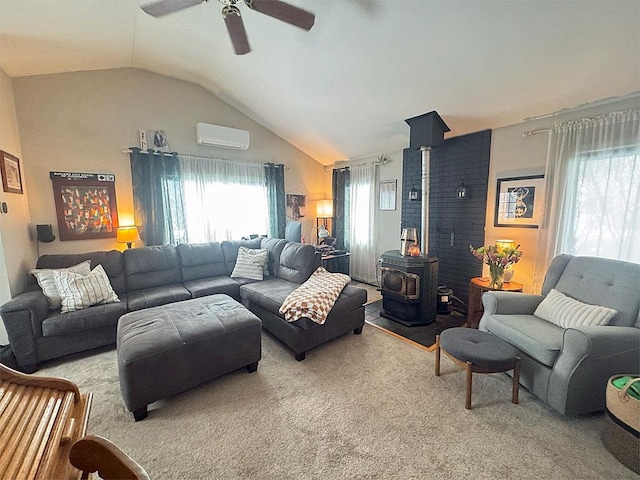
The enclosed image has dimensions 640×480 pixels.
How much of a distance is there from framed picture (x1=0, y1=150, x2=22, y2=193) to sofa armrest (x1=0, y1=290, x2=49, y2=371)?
111 centimetres

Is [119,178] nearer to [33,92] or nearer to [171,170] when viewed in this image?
[171,170]

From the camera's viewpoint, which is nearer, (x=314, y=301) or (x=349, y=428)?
(x=349, y=428)

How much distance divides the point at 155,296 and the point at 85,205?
63.1 inches

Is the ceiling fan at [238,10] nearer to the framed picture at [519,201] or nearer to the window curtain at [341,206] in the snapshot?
the framed picture at [519,201]

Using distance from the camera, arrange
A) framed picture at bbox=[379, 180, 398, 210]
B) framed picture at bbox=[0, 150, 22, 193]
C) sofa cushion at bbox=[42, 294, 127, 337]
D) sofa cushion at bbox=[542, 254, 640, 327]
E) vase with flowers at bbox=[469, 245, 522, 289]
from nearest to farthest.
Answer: sofa cushion at bbox=[542, 254, 640, 327] → sofa cushion at bbox=[42, 294, 127, 337] → framed picture at bbox=[0, 150, 22, 193] → vase with flowers at bbox=[469, 245, 522, 289] → framed picture at bbox=[379, 180, 398, 210]

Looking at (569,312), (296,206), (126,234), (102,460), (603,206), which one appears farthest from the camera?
(296,206)

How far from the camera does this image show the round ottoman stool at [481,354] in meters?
1.80

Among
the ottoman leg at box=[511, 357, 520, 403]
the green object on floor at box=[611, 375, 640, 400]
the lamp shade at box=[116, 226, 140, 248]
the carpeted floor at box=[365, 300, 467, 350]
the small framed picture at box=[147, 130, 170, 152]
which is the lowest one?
the carpeted floor at box=[365, 300, 467, 350]

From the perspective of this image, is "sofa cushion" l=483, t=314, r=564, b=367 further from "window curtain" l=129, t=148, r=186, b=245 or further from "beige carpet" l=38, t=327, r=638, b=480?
"window curtain" l=129, t=148, r=186, b=245

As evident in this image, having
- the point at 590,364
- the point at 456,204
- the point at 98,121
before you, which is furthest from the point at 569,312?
the point at 98,121

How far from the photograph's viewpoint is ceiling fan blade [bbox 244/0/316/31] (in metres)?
1.80

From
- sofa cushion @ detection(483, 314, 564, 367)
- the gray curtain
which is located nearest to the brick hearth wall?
sofa cushion @ detection(483, 314, 564, 367)

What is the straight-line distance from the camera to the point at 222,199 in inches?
173

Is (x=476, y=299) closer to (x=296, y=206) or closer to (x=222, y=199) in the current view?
(x=296, y=206)
